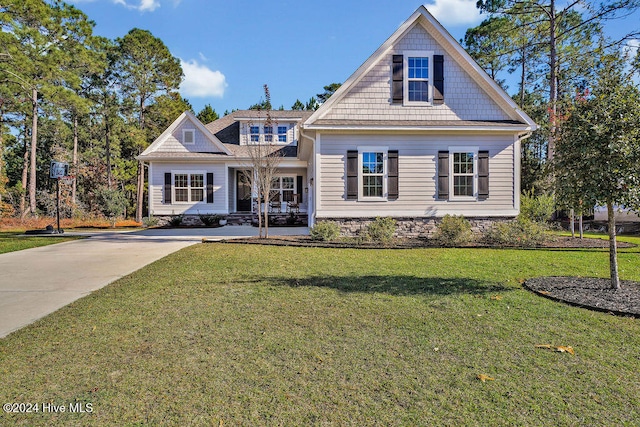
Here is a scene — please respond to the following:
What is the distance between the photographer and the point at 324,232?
36.8ft

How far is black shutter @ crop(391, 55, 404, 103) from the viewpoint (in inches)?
486

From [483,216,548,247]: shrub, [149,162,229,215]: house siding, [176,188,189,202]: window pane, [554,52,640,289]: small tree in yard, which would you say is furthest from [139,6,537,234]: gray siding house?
[176,188,189,202]: window pane

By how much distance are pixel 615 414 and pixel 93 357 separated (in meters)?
3.92

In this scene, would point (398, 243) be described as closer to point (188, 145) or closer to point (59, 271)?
point (59, 271)

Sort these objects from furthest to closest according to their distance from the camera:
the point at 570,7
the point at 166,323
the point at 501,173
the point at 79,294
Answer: the point at 570,7, the point at 501,173, the point at 79,294, the point at 166,323

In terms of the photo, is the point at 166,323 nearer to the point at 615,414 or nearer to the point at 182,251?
the point at 615,414

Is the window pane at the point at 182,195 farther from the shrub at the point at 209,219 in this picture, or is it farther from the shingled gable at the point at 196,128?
the shingled gable at the point at 196,128

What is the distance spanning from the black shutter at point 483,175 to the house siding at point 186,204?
1241 centimetres

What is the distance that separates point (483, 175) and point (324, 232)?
20.0ft

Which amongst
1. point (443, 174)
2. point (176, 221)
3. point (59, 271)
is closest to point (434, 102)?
point (443, 174)

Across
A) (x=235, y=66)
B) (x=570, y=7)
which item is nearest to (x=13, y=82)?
(x=235, y=66)

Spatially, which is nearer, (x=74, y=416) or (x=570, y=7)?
(x=74, y=416)

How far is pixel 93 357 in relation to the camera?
309 cm

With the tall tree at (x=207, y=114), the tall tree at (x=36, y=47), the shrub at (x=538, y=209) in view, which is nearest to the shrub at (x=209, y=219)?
the tall tree at (x=36, y=47)
